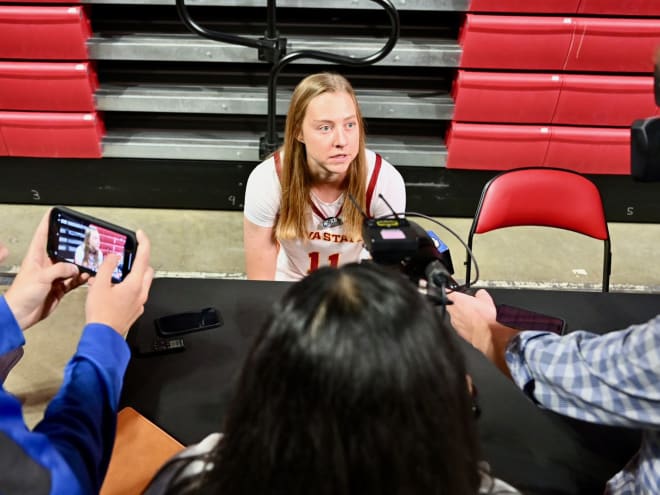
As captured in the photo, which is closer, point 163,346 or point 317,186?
point 163,346

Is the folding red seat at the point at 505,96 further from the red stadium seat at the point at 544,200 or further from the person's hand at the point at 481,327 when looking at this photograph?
the person's hand at the point at 481,327

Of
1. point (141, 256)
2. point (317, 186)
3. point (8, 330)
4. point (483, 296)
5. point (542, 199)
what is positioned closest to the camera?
point (8, 330)

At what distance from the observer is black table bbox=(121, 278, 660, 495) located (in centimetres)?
110

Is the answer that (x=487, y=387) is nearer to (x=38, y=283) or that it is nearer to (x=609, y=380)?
(x=609, y=380)

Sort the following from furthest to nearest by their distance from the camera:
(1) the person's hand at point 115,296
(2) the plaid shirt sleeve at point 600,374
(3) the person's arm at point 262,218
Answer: (3) the person's arm at point 262,218 < (1) the person's hand at point 115,296 < (2) the plaid shirt sleeve at point 600,374

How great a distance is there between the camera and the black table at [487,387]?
110 centimetres

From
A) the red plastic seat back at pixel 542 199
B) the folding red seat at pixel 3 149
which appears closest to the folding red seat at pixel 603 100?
the red plastic seat back at pixel 542 199

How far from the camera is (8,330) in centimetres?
104

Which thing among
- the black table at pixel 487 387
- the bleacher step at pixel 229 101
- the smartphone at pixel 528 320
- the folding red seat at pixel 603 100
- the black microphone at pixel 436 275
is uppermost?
the folding red seat at pixel 603 100

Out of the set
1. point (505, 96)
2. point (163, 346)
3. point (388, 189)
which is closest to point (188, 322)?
point (163, 346)

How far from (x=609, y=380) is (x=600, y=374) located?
0.06 ft

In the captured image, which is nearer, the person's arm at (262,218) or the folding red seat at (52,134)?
the person's arm at (262,218)

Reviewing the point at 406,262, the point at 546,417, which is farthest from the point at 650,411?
the point at 406,262

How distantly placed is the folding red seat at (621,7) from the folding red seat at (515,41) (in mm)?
96
